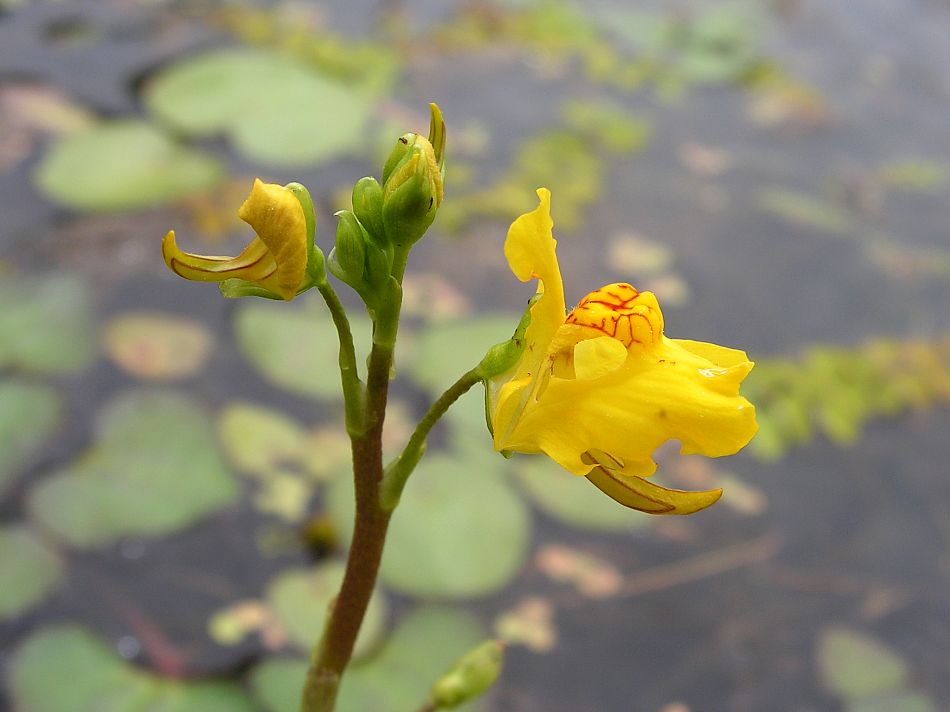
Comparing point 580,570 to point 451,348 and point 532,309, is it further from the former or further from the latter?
point 532,309

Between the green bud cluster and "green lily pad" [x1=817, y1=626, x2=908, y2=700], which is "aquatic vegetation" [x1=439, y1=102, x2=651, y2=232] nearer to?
"green lily pad" [x1=817, y1=626, x2=908, y2=700]

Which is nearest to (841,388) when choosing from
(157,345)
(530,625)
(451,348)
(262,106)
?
(451,348)

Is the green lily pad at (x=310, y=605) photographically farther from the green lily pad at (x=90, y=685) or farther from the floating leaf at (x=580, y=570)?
the floating leaf at (x=580, y=570)

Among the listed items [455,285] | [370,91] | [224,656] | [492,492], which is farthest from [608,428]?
[370,91]

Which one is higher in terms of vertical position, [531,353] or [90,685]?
[531,353]

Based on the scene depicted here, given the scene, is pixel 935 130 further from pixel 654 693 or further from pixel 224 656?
pixel 224 656

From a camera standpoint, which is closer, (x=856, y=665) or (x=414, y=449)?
(x=414, y=449)

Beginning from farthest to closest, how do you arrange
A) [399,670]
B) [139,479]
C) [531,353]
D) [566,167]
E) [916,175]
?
[916,175] → [566,167] → [139,479] → [399,670] → [531,353]
